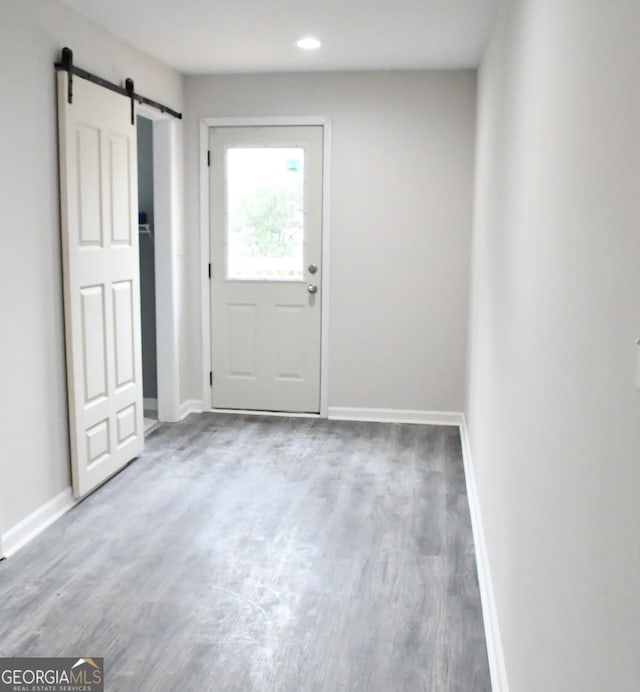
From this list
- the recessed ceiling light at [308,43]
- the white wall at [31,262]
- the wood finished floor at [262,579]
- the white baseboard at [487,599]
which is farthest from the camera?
the recessed ceiling light at [308,43]

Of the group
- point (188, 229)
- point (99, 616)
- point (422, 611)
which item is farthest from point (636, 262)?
point (188, 229)

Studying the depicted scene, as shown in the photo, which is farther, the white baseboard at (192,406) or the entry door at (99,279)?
the white baseboard at (192,406)

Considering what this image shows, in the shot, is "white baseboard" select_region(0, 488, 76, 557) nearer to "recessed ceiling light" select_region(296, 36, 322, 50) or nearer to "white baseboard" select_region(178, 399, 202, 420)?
"white baseboard" select_region(178, 399, 202, 420)

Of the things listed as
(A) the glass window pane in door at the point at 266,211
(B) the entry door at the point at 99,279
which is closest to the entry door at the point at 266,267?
(A) the glass window pane in door at the point at 266,211

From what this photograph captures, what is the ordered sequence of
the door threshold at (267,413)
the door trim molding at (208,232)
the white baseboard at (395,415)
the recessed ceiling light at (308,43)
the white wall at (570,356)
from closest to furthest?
the white wall at (570,356), the recessed ceiling light at (308,43), the door trim molding at (208,232), the white baseboard at (395,415), the door threshold at (267,413)

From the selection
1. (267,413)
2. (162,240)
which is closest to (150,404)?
(267,413)

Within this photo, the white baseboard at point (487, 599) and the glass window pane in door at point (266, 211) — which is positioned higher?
the glass window pane in door at point (266, 211)

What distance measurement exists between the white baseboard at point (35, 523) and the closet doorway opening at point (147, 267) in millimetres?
1446

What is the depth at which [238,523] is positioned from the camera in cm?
340

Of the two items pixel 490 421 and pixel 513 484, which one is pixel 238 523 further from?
pixel 513 484

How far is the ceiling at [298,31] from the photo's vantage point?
346 cm

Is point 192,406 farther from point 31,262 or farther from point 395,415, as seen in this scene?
point 31,262

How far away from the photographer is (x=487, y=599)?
2.62m

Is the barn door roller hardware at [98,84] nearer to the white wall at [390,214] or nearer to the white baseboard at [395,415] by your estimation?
the white wall at [390,214]
